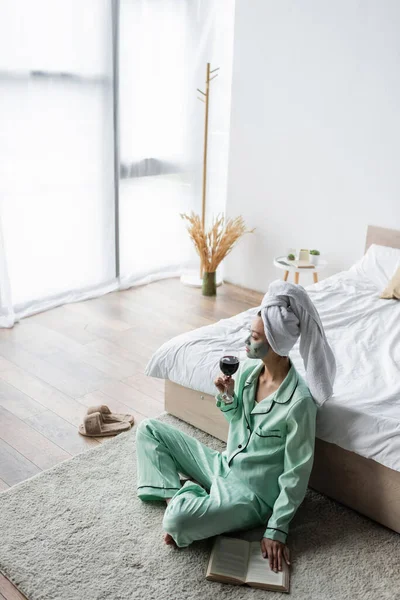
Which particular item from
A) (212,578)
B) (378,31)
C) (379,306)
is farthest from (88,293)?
(212,578)

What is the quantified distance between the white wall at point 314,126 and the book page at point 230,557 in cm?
247

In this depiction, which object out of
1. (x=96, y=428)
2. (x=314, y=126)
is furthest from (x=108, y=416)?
(x=314, y=126)

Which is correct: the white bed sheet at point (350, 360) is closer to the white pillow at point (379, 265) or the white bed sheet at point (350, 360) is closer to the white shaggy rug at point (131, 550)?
the white pillow at point (379, 265)

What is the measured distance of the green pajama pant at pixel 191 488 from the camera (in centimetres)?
209

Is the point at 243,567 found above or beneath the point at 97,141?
beneath

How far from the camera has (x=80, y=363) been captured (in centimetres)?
354

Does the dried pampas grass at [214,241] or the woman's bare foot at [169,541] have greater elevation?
the dried pampas grass at [214,241]

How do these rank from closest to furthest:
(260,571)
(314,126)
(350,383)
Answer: (260,571) < (350,383) < (314,126)

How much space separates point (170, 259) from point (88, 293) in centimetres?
84

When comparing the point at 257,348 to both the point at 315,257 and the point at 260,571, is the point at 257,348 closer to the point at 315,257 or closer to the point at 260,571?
the point at 260,571

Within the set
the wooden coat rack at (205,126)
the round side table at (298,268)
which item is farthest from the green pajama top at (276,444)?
the wooden coat rack at (205,126)

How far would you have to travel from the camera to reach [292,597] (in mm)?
1973

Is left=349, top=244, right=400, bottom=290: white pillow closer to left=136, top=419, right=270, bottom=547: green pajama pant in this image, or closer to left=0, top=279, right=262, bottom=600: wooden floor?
left=0, top=279, right=262, bottom=600: wooden floor

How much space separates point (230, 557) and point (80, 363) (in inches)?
67.8
